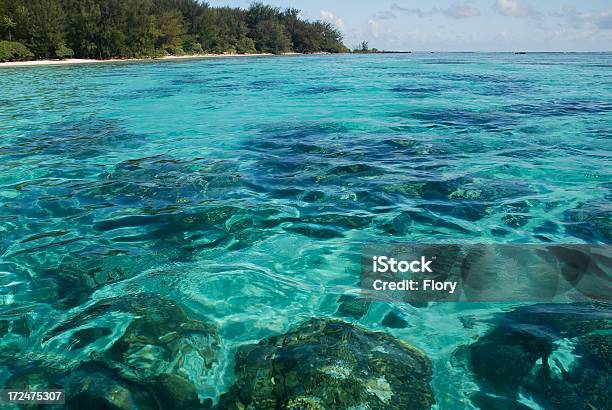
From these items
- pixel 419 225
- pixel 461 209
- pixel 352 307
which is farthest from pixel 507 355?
pixel 461 209

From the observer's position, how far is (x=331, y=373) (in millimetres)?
2600

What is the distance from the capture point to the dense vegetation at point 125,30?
43.7 meters

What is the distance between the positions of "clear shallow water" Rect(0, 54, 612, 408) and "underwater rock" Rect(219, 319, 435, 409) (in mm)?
126

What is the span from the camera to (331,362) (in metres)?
2.69

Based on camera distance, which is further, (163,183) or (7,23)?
(7,23)

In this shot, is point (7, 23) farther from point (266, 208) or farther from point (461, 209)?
point (461, 209)

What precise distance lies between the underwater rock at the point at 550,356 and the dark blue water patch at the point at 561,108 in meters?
10.7

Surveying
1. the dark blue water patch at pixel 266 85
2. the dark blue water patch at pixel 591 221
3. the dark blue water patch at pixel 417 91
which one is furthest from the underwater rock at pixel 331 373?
the dark blue water patch at pixel 266 85

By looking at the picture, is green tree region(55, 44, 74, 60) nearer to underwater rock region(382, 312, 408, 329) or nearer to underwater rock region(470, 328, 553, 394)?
underwater rock region(382, 312, 408, 329)

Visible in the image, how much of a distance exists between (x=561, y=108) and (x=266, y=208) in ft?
40.2

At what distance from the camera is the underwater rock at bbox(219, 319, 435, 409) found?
2.46 metres

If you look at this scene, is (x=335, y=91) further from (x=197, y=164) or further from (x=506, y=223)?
(x=506, y=223)

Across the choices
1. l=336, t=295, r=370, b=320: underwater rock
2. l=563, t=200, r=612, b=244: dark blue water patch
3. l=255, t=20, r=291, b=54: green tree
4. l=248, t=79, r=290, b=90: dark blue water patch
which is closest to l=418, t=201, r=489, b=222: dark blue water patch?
l=563, t=200, r=612, b=244: dark blue water patch

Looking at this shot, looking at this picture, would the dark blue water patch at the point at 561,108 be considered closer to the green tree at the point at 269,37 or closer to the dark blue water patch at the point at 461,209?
the dark blue water patch at the point at 461,209
